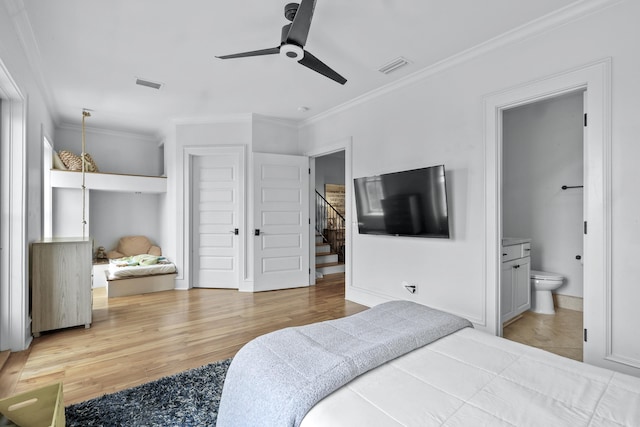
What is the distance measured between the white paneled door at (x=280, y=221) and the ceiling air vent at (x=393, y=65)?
2087 millimetres

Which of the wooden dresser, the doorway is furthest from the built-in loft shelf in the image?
the doorway

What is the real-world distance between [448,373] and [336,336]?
51 cm

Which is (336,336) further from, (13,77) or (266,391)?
(13,77)

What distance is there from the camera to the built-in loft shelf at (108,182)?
4.81m

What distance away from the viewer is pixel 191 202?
5.12 m

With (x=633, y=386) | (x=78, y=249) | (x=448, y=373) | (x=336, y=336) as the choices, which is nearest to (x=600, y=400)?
(x=633, y=386)

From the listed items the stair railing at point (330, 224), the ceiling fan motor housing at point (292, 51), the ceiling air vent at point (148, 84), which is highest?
the ceiling air vent at point (148, 84)

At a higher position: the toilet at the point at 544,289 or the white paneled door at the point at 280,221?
the white paneled door at the point at 280,221

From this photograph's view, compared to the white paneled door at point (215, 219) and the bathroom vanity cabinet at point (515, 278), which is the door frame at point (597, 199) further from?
the white paneled door at point (215, 219)

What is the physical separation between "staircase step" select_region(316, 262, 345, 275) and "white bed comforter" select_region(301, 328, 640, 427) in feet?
15.3

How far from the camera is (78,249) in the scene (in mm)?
3273

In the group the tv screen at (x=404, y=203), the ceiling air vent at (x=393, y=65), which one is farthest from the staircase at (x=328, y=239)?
the ceiling air vent at (x=393, y=65)

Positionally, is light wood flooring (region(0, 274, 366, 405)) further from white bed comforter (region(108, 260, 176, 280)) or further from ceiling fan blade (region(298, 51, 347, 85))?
ceiling fan blade (region(298, 51, 347, 85))

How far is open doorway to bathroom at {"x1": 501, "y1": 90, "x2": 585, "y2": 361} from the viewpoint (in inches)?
151
